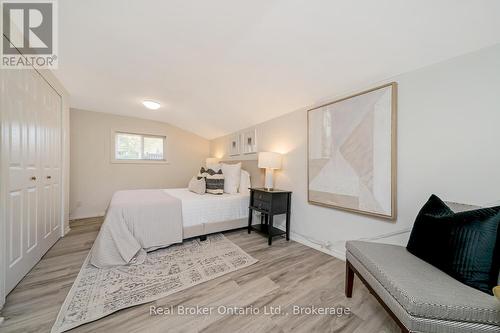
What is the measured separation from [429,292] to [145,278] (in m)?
2.10

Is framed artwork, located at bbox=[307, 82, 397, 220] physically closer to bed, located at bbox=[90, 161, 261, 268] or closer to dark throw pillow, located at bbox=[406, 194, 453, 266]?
dark throw pillow, located at bbox=[406, 194, 453, 266]

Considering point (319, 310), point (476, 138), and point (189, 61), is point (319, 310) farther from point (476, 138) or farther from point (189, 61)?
point (189, 61)

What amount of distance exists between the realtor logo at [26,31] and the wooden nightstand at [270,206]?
2731 mm

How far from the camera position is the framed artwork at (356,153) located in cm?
173

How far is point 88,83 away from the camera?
2.67m

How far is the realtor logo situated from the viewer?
56.9 inches

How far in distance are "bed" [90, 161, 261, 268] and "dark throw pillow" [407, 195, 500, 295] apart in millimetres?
2239

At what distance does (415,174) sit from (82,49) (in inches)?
140

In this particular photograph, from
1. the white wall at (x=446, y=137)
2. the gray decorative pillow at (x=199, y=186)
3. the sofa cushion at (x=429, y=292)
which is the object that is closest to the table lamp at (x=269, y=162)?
the gray decorative pillow at (x=199, y=186)

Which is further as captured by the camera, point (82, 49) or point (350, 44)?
point (82, 49)

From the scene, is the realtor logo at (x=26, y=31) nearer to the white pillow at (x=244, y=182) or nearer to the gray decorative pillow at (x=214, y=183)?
the gray decorative pillow at (x=214, y=183)

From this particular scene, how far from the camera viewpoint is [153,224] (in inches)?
86.9

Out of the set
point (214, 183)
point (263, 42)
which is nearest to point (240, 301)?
point (214, 183)

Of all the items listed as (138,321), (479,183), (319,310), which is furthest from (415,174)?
(138,321)
